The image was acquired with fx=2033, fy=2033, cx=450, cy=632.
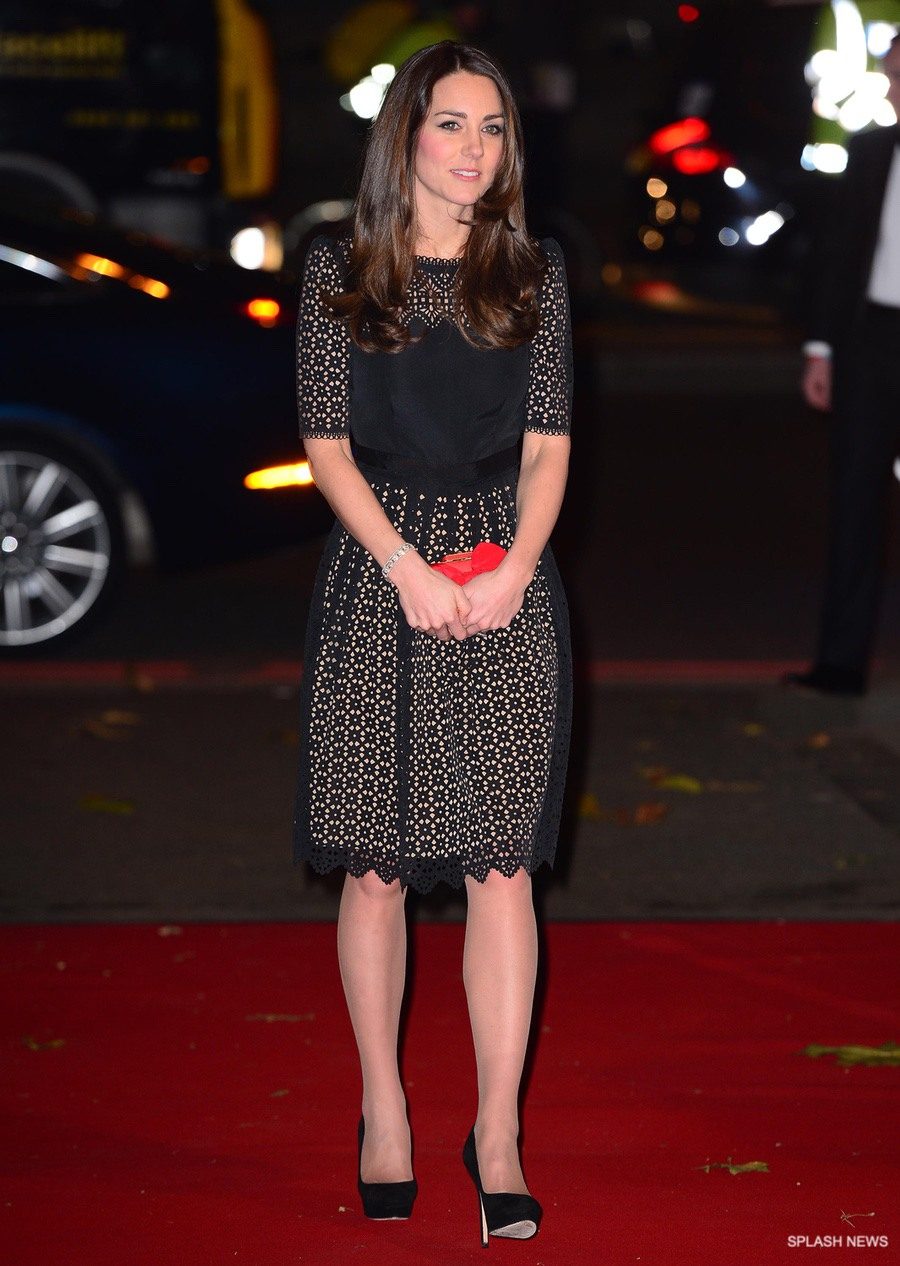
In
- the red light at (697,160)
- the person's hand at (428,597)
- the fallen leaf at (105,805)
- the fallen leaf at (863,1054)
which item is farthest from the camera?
the red light at (697,160)

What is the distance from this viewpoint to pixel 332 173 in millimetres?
30891

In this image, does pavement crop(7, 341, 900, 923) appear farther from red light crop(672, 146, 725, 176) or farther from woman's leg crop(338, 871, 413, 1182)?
red light crop(672, 146, 725, 176)

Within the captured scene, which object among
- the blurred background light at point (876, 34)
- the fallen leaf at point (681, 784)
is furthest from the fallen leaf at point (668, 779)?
the blurred background light at point (876, 34)

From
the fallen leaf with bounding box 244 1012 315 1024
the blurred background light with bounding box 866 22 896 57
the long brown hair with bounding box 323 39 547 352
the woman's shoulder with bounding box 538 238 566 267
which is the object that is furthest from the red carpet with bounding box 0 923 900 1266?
the blurred background light with bounding box 866 22 896 57

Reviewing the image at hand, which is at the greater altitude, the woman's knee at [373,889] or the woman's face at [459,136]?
the woman's face at [459,136]

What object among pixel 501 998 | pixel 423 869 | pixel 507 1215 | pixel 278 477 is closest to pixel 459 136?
pixel 423 869

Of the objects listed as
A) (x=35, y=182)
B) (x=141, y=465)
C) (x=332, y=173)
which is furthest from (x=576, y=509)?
(x=332, y=173)

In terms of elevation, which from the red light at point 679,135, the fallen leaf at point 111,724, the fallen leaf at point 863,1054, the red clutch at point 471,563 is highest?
the red light at point 679,135

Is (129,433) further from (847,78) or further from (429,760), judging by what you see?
(847,78)

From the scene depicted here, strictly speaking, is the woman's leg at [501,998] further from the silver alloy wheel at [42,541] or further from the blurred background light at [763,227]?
the blurred background light at [763,227]

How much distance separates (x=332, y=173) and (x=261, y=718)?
24.8 metres

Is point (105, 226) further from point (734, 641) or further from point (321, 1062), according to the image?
point (321, 1062)

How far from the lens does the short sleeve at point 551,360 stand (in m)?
3.54

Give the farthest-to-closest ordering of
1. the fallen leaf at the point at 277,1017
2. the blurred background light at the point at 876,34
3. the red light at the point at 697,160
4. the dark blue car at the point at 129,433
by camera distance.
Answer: the red light at the point at 697,160
the blurred background light at the point at 876,34
the dark blue car at the point at 129,433
the fallen leaf at the point at 277,1017
